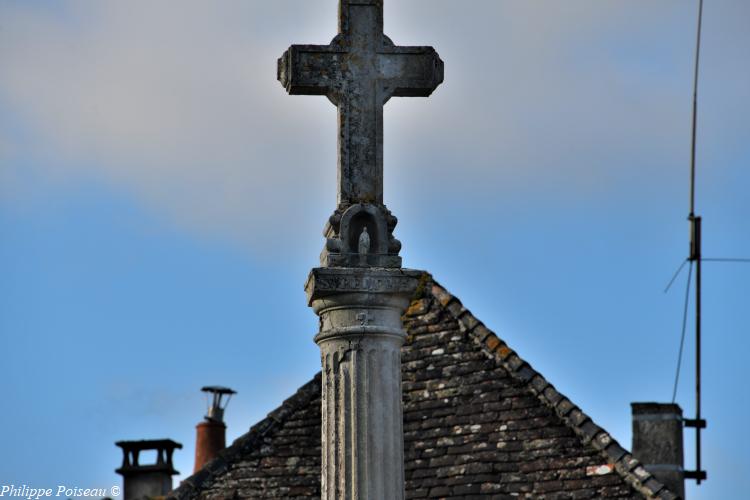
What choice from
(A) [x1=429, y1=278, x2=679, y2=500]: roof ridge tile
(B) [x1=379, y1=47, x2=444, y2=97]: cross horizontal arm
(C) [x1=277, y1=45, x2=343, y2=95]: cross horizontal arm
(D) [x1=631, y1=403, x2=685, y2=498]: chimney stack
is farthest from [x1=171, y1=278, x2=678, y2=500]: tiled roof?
(C) [x1=277, y1=45, x2=343, y2=95]: cross horizontal arm

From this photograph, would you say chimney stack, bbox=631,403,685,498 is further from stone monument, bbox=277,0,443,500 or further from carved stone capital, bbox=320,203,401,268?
carved stone capital, bbox=320,203,401,268

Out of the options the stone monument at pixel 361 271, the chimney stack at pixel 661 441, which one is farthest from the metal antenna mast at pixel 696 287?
the stone monument at pixel 361 271

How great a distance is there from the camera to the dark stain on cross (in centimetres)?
1230

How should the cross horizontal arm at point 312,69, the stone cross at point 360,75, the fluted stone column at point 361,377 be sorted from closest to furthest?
the fluted stone column at point 361,377
the stone cross at point 360,75
the cross horizontal arm at point 312,69

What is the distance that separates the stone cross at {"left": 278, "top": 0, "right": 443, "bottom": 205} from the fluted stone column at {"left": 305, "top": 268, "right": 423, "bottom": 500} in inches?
26.9

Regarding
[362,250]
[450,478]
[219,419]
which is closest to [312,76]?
[362,250]

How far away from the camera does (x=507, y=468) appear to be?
1842 cm

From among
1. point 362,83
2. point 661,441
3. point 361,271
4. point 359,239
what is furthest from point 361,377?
point 661,441

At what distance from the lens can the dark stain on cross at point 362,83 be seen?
40.3ft

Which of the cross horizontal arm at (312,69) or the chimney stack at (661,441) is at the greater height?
the cross horizontal arm at (312,69)

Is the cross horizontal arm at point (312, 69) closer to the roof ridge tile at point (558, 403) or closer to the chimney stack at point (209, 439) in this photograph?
the roof ridge tile at point (558, 403)

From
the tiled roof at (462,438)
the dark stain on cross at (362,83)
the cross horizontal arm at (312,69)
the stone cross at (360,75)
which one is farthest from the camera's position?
the tiled roof at (462,438)

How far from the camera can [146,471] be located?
26422 mm

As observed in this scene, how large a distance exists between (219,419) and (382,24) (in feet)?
47.4
